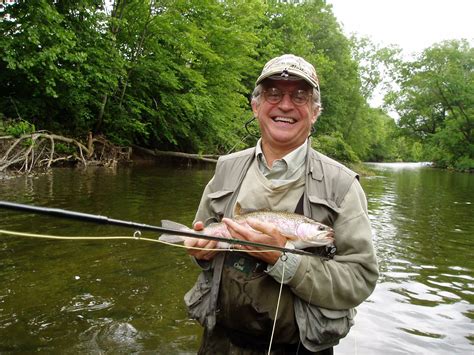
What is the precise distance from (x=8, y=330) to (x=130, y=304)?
4.56ft

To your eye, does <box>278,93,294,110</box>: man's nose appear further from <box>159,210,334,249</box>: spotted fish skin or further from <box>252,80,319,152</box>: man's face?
<box>159,210,334,249</box>: spotted fish skin

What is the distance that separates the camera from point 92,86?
67.7 ft

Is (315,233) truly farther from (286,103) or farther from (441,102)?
(441,102)

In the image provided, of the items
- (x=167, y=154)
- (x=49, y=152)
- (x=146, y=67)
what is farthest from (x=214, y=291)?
(x=167, y=154)

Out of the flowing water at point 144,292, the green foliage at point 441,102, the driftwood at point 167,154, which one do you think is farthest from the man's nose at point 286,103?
the green foliage at point 441,102

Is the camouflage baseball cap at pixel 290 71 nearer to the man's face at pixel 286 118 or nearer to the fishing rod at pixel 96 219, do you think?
the man's face at pixel 286 118

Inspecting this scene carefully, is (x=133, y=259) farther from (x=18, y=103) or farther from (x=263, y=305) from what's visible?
(x=18, y=103)

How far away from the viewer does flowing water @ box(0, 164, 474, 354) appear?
14.9 ft

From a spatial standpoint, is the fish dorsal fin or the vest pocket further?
the vest pocket

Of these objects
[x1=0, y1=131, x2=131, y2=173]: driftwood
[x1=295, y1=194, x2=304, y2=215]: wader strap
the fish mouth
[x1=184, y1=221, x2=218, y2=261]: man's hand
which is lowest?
[x1=0, y1=131, x2=131, y2=173]: driftwood

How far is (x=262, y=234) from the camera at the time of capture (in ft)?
7.14

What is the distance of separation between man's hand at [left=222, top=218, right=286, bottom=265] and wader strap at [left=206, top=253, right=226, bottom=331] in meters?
0.30

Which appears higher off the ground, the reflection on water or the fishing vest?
the fishing vest

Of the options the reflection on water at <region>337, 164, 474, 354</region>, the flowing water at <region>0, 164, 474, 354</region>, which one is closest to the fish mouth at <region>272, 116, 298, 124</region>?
the flowing water at <region>0, 164, 474, 354</region>
